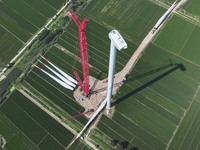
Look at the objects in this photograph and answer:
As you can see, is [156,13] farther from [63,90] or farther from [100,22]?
[63,90]

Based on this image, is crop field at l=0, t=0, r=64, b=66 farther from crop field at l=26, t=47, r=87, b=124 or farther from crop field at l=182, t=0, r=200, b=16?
crop field at l=182, t=0, r=200, b=16

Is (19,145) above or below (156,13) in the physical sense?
below

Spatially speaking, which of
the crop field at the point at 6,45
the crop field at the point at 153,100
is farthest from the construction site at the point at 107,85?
the crop field at the point at 6,45

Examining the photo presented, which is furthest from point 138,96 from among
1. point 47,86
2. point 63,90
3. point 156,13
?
point 156,13

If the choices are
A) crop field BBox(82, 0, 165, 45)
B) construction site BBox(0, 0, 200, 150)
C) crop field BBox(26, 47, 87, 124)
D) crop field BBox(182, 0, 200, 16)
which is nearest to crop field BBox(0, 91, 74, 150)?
construction site BBox(0, 0, 200, 150)

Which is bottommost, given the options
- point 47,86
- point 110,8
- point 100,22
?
point 47,86

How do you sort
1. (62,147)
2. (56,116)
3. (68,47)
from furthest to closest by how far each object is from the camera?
(68,47), (56,116), (62,147)
